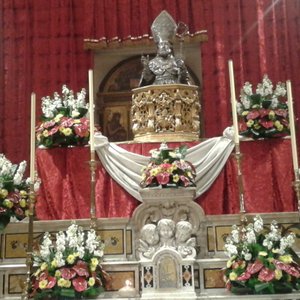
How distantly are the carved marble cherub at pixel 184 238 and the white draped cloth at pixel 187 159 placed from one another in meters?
0.68

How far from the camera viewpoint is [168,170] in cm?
410

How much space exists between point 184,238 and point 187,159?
93 centimetres

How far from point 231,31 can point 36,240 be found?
465cm

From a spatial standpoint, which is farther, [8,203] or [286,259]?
[8,203]

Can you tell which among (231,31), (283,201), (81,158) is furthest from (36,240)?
(231,31)

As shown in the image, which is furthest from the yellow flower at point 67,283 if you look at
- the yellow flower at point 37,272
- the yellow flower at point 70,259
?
the yellow flower at point 37,272

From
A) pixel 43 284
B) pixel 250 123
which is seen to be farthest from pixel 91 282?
pixel 250 123

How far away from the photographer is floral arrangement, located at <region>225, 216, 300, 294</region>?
3684mm

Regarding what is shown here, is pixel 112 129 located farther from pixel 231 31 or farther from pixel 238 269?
pixel 238 269

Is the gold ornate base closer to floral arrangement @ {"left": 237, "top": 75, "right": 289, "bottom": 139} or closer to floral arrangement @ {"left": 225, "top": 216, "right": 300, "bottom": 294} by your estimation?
floral arrangement @ {"left": 237, "top": 75, "right": 289, "bottom": 139}

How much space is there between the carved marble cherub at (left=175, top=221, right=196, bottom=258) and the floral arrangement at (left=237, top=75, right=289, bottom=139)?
1.23 meters

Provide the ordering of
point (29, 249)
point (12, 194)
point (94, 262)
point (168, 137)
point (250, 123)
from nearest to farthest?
point (94, 262)
point (29, 249)
point (12, 194)
point (250, 123)
point (168, 137)

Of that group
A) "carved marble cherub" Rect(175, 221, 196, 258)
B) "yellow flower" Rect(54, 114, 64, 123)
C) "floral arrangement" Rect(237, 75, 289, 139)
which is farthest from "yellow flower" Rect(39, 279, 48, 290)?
Answer: "floral arrangement" Rect(237, 75, 289, 139)

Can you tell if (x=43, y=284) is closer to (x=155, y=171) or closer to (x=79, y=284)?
(x=79, y=284)
